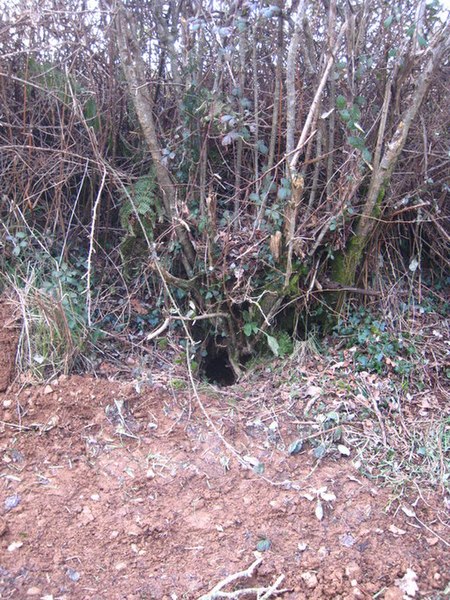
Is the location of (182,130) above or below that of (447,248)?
above

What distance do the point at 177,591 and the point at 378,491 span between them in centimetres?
124

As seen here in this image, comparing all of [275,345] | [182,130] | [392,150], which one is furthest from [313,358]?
[182,130]

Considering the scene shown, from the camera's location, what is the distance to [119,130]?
4453mm

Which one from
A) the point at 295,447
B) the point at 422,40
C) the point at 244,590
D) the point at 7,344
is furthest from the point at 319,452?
the point at 422,40

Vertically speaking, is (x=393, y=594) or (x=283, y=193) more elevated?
(x=283, y=193)

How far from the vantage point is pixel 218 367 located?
15.5ft

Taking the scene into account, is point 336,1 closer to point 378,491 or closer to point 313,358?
point 313,358

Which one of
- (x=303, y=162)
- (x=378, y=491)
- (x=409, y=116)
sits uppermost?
(x=409, y=116)

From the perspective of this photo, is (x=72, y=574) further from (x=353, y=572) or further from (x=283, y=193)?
(x=283, y=193)

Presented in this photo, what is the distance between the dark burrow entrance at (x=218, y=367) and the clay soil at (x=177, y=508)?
94cm

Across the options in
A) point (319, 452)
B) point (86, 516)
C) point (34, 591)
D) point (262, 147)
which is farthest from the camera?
point (262, 147)

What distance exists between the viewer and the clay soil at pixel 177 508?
103 inches

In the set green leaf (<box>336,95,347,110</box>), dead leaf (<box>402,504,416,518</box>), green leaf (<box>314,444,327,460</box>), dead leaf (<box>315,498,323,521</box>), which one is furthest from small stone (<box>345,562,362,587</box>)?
green leaf (<box>336,95,347,110</box>)

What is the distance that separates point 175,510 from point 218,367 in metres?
1.88
